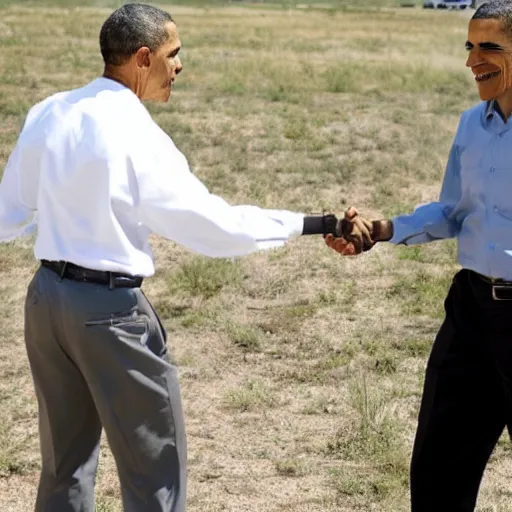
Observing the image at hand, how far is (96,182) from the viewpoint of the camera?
9.68ft

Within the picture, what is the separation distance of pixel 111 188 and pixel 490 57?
140cm

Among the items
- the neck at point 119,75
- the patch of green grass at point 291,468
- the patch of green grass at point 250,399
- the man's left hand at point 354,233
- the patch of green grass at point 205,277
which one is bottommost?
the patch of green grass at point 205,277

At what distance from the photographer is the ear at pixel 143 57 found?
312 centimetres

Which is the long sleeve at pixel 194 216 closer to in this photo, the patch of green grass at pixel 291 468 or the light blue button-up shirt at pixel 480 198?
the light blue button-up shirt at pixel 480 198

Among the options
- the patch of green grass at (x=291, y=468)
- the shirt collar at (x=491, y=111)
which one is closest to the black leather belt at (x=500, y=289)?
the shirt collar at (x=491, y=111)

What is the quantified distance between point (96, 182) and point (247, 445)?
261 cm

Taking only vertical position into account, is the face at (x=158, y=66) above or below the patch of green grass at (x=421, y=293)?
above

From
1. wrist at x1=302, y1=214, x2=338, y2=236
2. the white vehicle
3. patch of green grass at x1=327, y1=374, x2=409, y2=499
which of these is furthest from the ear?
the white vehicle

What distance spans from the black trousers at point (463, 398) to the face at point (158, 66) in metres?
1.22

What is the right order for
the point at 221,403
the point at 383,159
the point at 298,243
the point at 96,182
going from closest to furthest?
1. the point at 96,182
2. the point at 221,403
3. the point at 298,243
4. the point at 383,159

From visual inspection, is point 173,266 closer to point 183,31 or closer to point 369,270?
point 369,270

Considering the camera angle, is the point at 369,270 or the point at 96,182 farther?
the point at 369,270

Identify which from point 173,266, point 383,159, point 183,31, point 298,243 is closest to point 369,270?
point 298,243

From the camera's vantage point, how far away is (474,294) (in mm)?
3623
